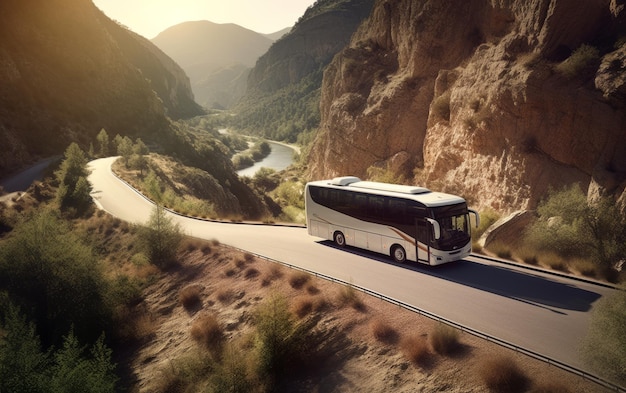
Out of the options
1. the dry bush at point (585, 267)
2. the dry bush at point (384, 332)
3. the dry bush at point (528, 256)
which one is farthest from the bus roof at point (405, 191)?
the dry bush at point (384, 332)

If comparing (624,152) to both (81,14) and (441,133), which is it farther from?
(81,14)

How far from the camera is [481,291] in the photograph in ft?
40.5

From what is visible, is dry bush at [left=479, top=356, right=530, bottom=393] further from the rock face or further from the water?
the water

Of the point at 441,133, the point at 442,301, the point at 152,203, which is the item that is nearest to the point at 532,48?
the point at 441,133

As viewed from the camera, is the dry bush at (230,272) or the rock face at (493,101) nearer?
the dry bush at (230,272)

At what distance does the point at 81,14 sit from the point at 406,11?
72.9 meters

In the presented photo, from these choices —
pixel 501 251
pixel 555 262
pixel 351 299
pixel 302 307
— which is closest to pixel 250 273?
pixel 302 307

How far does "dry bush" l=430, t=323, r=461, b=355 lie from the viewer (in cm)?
909

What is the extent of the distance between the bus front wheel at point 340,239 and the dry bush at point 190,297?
691 cm

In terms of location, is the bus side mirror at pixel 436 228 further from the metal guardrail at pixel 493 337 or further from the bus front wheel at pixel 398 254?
the metal guardrail at pixel 493 337

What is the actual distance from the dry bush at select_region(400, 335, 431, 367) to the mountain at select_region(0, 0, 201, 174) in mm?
53092

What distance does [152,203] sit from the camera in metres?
31.5

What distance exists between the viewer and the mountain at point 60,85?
178ft

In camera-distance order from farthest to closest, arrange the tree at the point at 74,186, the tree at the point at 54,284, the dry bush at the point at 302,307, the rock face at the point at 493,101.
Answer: the tree at the point at 74,186
the rock face at the point at 493,101
the tree at the point at 54,284
the dry bush at the point at 302,307
